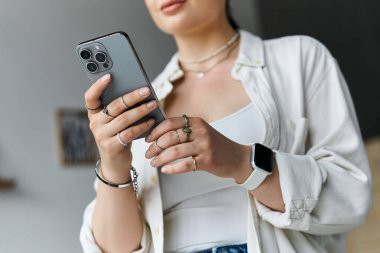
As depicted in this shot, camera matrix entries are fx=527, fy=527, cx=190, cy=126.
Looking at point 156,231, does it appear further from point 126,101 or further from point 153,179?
point 126,101

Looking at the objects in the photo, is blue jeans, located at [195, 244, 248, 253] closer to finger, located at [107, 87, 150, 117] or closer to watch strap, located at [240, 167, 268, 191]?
watch strap, located at [240, 167, 268, 191]

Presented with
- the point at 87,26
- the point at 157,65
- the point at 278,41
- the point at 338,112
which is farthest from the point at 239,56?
the point at 157,65

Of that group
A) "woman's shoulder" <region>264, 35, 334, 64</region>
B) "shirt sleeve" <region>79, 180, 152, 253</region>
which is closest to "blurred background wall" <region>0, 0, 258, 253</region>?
"shirt sleeve" <region>79, 180, 152, 253</region>

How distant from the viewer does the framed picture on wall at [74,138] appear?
1.66m

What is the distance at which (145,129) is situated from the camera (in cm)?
56


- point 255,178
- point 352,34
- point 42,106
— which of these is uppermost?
point 255,178

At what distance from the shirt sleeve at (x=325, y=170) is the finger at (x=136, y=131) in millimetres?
150

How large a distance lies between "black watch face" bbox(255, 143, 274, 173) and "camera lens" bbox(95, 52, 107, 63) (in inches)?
7.3

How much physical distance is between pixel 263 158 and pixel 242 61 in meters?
0.22

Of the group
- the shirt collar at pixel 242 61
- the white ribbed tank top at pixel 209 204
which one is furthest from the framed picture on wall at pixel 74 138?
the white ribbed tank top at pixel 209 204

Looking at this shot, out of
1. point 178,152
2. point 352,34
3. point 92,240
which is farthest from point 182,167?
point 352,34

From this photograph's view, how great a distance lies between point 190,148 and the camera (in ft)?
1.72

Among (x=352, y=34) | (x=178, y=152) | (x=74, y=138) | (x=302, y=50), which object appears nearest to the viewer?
(x=178, y=152)

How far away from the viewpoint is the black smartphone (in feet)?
1.74
